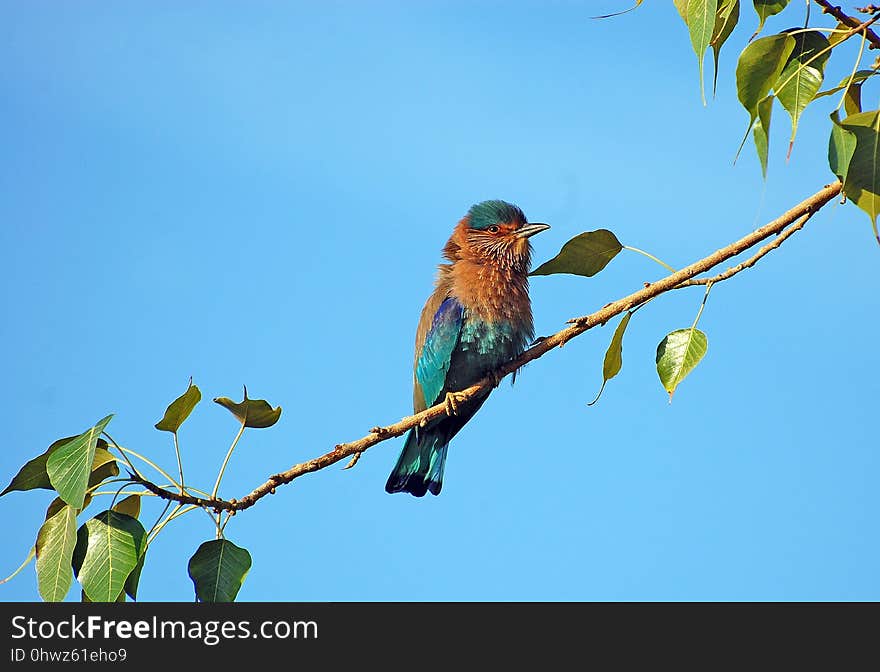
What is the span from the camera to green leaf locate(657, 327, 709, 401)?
325 cm

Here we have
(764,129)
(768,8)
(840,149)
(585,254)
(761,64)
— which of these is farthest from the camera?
(585,254)

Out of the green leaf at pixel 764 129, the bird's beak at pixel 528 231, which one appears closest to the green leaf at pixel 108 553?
the green leaf at pixel 764 129

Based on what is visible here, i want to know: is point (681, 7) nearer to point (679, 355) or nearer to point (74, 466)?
point (679, 355)

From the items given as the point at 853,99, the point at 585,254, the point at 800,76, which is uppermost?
the point at 853,99

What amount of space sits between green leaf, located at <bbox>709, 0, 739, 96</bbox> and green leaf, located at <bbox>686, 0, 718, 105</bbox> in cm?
7

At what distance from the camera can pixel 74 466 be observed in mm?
2941

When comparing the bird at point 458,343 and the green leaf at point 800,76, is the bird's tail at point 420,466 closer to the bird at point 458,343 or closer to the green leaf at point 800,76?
the bird at point 458,343

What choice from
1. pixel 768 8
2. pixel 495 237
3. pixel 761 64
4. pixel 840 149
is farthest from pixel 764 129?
pixel 495 237

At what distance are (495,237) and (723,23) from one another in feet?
11.8

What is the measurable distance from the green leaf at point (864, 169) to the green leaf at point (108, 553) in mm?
2589

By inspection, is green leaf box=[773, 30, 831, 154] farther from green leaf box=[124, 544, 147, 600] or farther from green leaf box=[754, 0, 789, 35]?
green leaf box=[124, 544, 147, 600]

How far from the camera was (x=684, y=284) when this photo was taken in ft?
10.5

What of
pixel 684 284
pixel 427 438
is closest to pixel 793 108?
pixel 684 284
